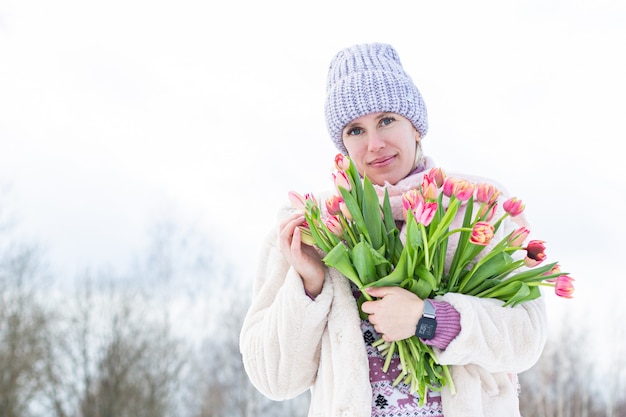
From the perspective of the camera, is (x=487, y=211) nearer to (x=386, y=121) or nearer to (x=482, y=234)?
(x=482, y=234)

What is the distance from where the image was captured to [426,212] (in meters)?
1.72

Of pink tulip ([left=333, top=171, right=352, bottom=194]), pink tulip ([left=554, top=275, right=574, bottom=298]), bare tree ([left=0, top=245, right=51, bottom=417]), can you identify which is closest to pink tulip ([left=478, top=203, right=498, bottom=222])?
pink tulip ([left=554, top=275, right=574, bottom=298])

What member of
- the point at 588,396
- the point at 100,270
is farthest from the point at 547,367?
the point at 100,270

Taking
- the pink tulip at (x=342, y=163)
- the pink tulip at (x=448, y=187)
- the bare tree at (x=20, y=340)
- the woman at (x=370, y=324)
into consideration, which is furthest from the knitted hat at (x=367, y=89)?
the bare tree at (x=20, y=340)

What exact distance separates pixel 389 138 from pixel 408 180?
0.14 meters

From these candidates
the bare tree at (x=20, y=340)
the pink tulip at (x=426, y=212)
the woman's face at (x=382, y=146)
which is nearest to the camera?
the pink tulip at (x=426, y=212)

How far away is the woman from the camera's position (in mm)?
1815

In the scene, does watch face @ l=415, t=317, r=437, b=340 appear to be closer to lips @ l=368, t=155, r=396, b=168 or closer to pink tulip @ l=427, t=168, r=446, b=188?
pink tulip @ l=427, t=168, r=446, b=188

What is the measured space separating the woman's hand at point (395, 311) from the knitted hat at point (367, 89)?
0.56m

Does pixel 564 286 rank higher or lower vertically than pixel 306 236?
lower

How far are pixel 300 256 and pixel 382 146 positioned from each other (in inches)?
16.1

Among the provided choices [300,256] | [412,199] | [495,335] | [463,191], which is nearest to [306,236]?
[300,256]

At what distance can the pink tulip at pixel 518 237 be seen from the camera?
6.09 ft

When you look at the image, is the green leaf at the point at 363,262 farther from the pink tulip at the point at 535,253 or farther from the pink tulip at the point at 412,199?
the pink tulip at the point at 535,253
